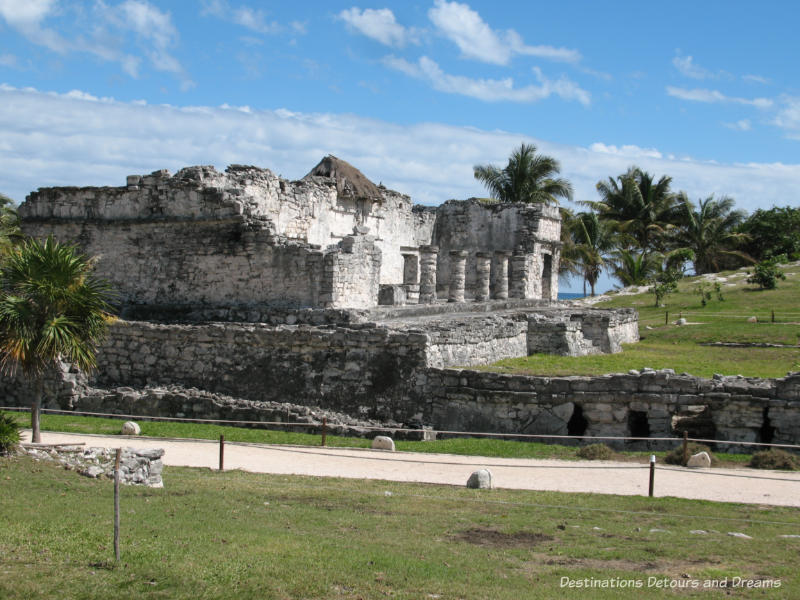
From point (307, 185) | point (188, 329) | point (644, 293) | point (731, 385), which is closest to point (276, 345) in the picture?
point (188, 329)

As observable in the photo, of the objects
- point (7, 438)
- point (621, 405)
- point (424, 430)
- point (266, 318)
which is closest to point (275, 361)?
point (266, 318)

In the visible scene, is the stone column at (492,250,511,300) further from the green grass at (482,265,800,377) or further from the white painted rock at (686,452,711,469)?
the white painted rock at (686,452,711,469)

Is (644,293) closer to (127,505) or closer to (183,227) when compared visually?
(183,227)

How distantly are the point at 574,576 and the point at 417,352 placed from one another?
853 centimetres

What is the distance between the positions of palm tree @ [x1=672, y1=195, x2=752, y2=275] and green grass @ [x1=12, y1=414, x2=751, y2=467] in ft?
126

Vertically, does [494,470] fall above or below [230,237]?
below

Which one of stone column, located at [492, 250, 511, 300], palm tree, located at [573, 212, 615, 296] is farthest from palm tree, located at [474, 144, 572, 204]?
stone column, located at [492, 250, 511, 300]

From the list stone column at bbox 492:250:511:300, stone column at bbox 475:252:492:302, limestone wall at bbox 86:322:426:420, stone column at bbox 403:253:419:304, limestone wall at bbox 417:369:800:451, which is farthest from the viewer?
stone column at bbox 492:250:511:300

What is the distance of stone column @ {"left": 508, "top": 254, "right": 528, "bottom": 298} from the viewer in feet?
96.9

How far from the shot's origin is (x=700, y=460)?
11984 millimetres

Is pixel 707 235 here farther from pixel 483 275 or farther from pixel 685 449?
pixel 685 449

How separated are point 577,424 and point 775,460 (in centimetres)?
336

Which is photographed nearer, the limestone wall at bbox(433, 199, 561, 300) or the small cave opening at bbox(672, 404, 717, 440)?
the small cave opening at bbox(672, 404, 717, 440)

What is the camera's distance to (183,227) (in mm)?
19625
